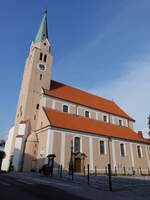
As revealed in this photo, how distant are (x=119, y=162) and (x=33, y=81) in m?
18.5

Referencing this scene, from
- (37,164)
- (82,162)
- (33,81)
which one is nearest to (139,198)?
(82,162)

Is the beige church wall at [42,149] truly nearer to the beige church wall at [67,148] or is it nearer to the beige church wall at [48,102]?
the beige church wall at [67,148]

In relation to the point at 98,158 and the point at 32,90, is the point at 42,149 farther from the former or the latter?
the point at 32,90

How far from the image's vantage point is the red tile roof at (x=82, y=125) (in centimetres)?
2334

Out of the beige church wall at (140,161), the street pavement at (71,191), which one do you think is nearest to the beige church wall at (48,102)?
the beige church wall at (140,161)

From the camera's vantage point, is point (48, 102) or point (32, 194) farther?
point (48, 102)

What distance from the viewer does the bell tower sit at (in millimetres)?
24281

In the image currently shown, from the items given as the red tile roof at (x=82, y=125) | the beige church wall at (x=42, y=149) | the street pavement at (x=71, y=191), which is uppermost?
the red tile roof at (x=82, y=125)

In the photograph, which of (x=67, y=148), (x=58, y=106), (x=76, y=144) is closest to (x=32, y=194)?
(x=67, y=148)

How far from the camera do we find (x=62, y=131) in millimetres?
22328

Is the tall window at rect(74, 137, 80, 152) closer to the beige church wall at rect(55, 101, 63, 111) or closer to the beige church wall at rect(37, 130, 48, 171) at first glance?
the beige church wall at rect(37, 130, 48, 171)

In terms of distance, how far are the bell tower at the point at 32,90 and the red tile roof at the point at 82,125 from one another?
127 inches

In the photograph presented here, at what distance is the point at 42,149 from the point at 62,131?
338cm

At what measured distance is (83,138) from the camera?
23953mm
